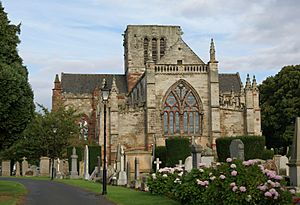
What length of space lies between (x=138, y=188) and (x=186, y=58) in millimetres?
29139

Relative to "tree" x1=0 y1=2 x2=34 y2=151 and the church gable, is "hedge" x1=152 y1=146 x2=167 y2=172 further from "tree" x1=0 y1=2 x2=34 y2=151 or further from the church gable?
"tree" x1=0 y1=2 x2=34 y2=151

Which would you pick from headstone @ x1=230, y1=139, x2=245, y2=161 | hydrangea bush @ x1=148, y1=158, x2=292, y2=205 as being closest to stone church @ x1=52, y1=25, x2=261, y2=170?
headstone @ x1=230, y1=139, x2=245, y2=161

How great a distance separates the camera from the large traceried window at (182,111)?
4944 cm

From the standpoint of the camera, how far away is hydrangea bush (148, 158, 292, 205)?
39.5 ft

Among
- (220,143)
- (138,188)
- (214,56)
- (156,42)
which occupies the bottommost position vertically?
(138,188)

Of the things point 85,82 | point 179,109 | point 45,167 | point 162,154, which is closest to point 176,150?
point 162,154

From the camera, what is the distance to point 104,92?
2181 centimetres

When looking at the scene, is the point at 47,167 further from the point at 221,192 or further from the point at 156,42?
the point at 221,192

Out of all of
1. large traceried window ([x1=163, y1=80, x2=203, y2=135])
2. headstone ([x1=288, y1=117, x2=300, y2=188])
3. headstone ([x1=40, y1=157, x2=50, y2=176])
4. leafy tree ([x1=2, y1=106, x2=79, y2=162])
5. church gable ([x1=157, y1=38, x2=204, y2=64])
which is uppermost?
church gable ([x1=157, y1=38, x2=204, y2=64])

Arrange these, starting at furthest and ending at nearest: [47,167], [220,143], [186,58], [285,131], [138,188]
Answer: [285,131] → [186,58] → [47,167] → [220,143] → [138,188]

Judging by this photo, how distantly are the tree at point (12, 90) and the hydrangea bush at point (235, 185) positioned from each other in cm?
857

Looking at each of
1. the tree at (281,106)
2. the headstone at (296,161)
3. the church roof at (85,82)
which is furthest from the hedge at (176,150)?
the church roof at (85,82)

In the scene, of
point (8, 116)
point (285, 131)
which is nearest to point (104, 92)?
point (8, 116)

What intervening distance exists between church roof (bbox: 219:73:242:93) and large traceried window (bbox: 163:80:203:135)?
63.1 feet
